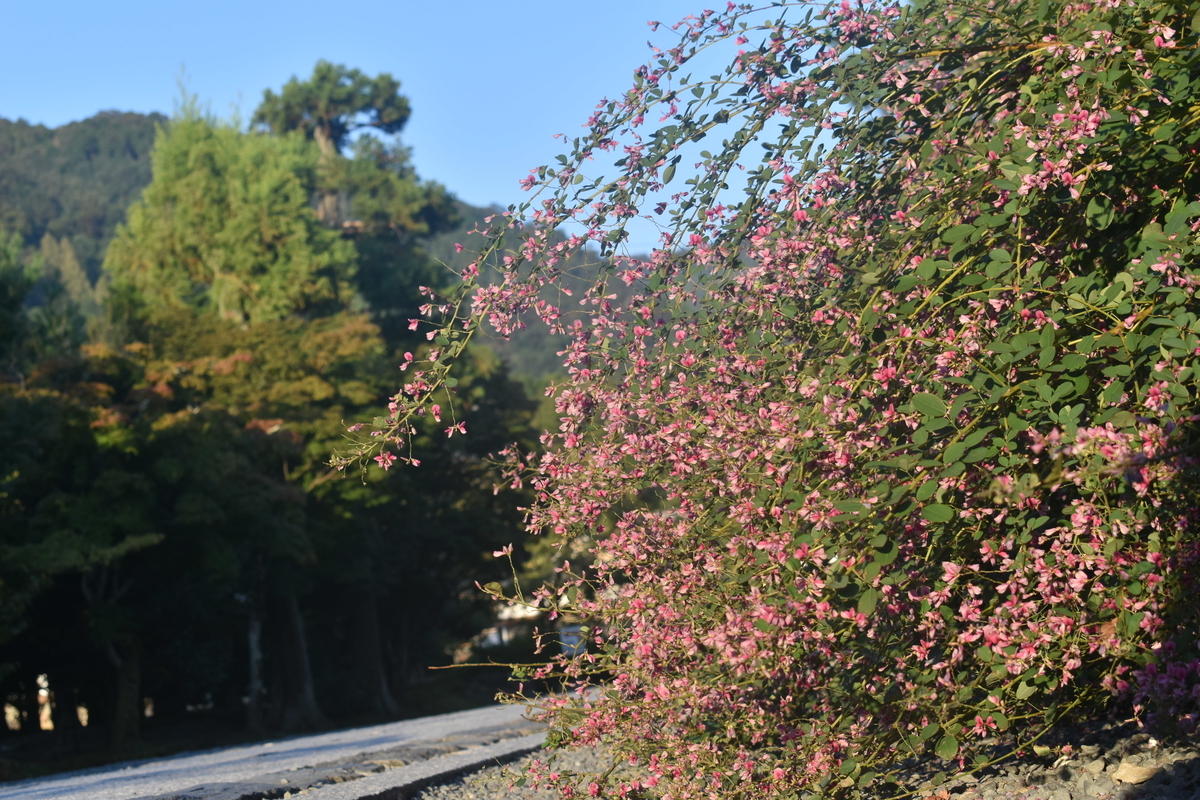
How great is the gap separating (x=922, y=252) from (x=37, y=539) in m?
18.4

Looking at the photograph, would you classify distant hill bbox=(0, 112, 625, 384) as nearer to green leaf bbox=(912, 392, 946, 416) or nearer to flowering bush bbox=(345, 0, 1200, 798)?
flowering bush bbox=(345, 0, 1200, 798)

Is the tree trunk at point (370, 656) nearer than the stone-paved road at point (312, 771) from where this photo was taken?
No

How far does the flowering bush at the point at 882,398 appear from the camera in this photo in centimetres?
355

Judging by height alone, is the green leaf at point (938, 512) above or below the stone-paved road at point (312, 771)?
above

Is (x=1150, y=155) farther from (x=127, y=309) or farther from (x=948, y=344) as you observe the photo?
(x=127, y=309)

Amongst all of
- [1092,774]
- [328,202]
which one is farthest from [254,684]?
[328,202]

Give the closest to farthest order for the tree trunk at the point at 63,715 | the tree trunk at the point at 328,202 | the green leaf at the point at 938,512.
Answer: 1. the green leaf at the point at 938,512
2. the tree trunk at the point at 63,715
3. the tree trunk at the point at 328,202

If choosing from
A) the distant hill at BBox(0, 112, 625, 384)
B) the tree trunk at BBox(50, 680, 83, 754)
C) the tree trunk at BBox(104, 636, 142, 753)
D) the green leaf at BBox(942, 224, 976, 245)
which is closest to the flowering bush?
the green leaf at BBox(942, 224, 976, 245)

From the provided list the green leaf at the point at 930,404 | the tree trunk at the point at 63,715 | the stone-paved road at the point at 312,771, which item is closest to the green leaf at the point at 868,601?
the green leaf at the point at 930,404

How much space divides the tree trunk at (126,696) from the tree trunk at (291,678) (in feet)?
16.6

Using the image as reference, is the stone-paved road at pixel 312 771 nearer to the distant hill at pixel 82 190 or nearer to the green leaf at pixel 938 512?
the green leaf at pixel 938 512

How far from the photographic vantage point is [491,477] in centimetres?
3700

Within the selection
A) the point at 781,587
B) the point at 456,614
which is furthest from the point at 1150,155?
the point at 456,614

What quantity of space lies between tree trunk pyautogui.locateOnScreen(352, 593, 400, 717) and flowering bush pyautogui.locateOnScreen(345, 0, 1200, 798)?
28.2m
